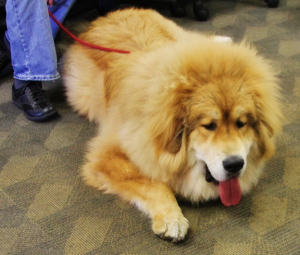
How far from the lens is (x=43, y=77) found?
2.12 meters

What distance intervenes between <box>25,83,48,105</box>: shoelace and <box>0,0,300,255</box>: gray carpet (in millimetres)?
165

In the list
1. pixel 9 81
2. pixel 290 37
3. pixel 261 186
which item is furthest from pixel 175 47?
pixel 290 37

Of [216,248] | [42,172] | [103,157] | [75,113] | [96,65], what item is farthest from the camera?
[75,113]

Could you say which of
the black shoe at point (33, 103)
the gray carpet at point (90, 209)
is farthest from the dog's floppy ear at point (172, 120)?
the black shoe at point (33, 103)

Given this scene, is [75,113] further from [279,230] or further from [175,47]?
[279,230]

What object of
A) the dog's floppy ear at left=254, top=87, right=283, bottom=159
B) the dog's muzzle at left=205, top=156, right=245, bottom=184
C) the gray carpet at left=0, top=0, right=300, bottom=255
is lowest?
the gray carpet at left=0, top=0, right=300, bottom=255

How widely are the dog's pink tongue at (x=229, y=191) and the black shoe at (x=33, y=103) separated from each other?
1351 mm

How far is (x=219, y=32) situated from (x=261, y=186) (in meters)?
2.10

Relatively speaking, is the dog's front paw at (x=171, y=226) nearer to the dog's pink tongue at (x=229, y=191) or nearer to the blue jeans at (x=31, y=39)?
the dog's pink tongue at (x=229, y=191)

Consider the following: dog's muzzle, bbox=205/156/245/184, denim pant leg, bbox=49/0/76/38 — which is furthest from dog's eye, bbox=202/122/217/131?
denim pant leg, bbox=49/0/76/38

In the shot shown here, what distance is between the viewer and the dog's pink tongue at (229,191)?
142 centimetres

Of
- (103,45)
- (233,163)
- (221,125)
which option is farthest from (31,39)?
(233,163)

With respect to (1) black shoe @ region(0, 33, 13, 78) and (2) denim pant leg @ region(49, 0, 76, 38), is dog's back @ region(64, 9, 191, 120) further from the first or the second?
(1) black shoe @ region(0, 33, 13, 78)

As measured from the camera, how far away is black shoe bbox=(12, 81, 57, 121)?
2139 millimetres
